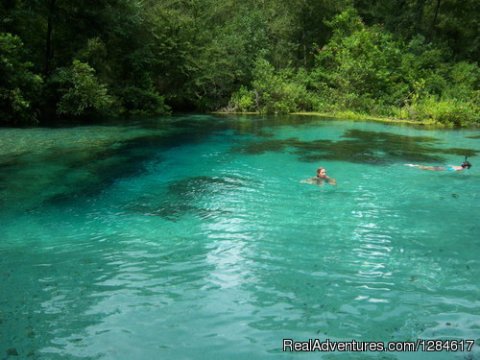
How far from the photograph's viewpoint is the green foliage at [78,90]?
2369cm

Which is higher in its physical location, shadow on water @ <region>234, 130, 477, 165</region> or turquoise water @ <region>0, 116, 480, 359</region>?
shadow on water @ <region>234, 130, 477, 165</region>

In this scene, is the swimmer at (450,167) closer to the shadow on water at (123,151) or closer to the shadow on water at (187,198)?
the shadow on water at (123,151)

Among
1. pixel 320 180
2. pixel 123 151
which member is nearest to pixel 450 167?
pixel 320 180

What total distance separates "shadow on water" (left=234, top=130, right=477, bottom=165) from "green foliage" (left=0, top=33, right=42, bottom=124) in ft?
37.5

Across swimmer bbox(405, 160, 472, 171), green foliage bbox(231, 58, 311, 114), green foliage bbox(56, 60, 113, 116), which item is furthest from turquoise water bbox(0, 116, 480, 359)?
green foliage bbox(231, 58, 311, 114)

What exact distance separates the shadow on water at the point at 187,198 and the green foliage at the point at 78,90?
1317 centimetres

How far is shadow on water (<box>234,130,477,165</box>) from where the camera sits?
1642 centimetres

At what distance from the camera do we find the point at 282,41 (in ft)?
131

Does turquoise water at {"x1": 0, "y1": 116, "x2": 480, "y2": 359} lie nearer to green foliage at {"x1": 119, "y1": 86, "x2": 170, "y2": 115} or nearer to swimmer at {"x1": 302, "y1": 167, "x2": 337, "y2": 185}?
swimmer at {"x1": 302, "y1": 167, "x2": 337, "y2": 185}

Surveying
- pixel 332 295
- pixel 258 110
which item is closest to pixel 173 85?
pixel 258 110

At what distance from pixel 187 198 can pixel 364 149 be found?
9.62m

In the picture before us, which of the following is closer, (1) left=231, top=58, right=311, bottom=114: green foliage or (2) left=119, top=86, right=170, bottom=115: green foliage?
(2) left=119, top=86, right=170, bottom=115: green foliage

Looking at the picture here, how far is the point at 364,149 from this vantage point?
1817 centimetres

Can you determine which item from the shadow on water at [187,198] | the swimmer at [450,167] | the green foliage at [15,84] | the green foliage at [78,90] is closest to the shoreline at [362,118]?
the green foliage at [78,90]
